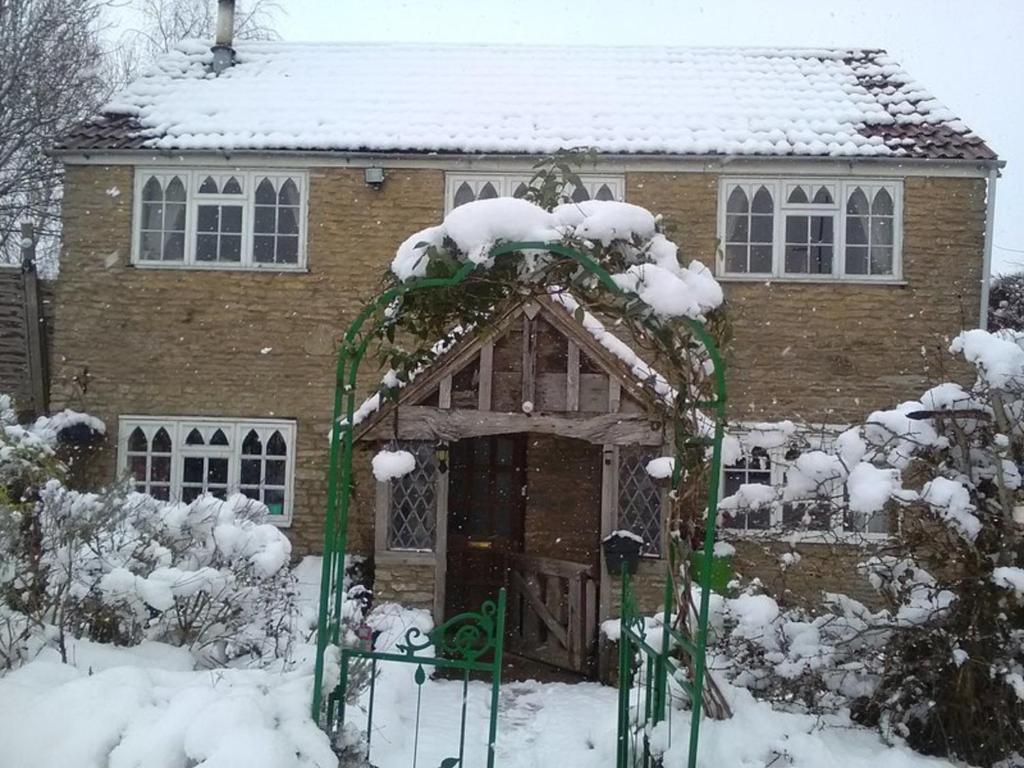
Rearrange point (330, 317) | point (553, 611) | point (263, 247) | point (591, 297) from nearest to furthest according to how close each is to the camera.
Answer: point (591, 297)
point (553, 611)
point (330, 317)
point (263, 247)

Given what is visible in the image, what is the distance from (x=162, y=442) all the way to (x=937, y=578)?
9.92 m

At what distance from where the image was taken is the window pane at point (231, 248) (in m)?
12.2

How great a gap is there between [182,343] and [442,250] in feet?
28.4

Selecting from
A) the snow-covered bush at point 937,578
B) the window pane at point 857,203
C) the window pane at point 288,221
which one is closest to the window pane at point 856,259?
the window pane at point 857,203

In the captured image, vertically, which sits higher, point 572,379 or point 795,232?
point 795,232

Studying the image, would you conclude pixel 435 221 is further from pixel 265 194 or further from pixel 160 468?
pixel 160 468

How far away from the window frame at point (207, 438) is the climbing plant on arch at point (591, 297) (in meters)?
7.03

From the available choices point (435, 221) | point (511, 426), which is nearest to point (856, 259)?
point (435, 221)

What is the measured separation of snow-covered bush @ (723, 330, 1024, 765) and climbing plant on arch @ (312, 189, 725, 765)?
909mm

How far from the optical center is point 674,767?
14.7 feet

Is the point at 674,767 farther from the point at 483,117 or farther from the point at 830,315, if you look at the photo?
the point at 483,117

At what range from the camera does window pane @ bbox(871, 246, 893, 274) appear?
11.8 metres

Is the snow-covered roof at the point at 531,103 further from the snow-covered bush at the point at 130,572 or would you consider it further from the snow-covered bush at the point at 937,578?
the snow-covered bush at the point at 937,578

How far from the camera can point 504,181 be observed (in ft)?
39.0
